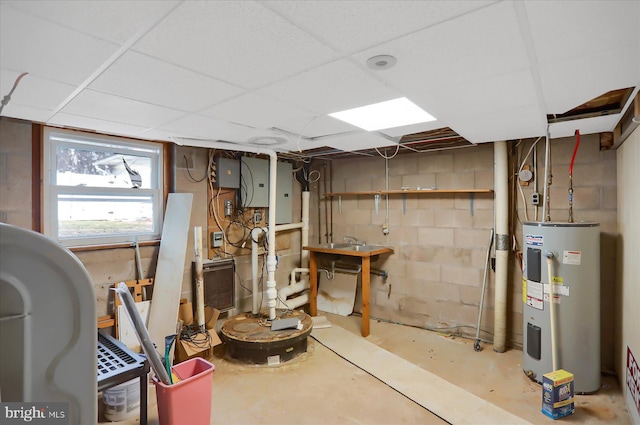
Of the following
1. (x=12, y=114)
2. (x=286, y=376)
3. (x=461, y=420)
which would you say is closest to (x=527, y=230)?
(x=461, y=420)

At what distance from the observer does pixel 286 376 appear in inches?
112

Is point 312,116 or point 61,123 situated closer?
point 312,116

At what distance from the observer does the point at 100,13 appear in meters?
1.10

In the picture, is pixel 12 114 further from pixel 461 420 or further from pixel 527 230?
pixel 527 230

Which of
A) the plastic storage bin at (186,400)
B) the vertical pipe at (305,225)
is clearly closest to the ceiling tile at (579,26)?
the plastic storage bin at (186,400)

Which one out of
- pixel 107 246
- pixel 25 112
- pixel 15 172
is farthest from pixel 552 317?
pixel 15 172

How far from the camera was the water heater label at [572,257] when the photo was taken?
2.53 m

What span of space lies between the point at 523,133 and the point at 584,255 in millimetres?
1071

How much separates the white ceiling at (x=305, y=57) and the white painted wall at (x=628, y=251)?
0.37 meters

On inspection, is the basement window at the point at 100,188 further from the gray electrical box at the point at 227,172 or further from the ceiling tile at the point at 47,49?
the ceiling tile at the point at 47,49

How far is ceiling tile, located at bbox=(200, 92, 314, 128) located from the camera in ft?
6.66

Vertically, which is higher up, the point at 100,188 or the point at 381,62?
the point at 381,62

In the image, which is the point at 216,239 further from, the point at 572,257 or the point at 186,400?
the point at 572,257
